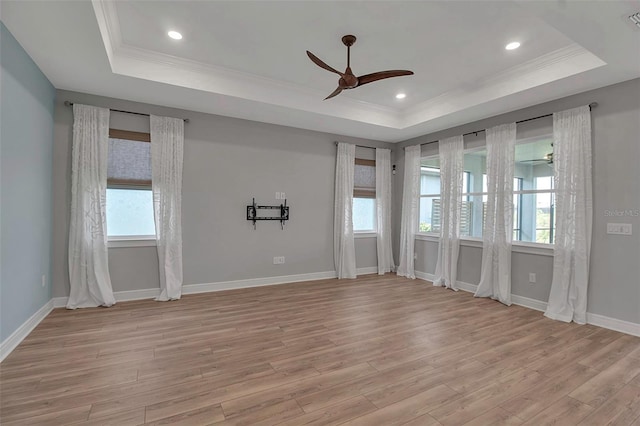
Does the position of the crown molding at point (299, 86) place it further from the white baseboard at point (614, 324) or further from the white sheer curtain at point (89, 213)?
the white baseboard at point (614, 324)

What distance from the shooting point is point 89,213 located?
13.0 ft

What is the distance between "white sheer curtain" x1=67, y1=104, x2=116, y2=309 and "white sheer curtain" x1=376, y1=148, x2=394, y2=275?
15.0ft

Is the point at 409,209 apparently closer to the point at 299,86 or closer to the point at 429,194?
the point at 429,194

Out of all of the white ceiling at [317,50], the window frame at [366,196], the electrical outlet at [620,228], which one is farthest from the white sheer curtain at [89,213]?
the electrical outlet at [620,228]

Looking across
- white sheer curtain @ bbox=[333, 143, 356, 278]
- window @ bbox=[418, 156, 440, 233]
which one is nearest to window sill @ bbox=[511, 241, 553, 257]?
window @ bbox=[418, 156, 440, 233]

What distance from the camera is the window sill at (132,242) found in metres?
4.20

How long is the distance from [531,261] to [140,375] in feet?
15.6

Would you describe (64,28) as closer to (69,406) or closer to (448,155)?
(69,406)

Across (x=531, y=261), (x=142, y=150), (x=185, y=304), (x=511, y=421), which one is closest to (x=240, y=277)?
(x=185, y=304)

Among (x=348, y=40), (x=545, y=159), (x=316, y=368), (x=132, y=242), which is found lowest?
(x=316, y=368)

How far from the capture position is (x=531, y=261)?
4273 millimetres

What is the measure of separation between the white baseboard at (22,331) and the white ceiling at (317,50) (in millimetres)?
2635

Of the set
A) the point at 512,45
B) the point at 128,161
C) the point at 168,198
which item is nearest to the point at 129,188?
the point at 128,161

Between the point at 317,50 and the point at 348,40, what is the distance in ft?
1.43
